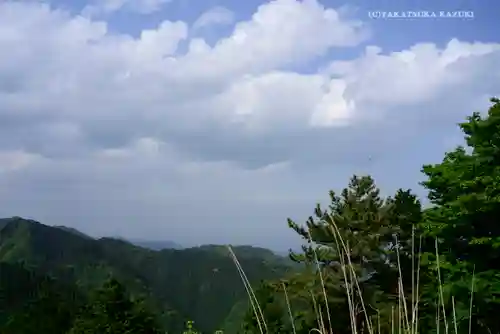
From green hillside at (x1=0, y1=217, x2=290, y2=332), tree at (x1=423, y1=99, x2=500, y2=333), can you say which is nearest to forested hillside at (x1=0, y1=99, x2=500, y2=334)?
tree at (x1=423, y1=99, x2=500, y2=333)

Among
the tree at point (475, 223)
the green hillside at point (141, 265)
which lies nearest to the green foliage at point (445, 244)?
the tree at point (475, 223)

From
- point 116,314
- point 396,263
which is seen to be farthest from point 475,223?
point 116,314

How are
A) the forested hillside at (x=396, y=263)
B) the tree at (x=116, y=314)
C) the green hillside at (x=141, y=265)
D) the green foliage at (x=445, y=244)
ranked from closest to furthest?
the forested hillside at (x=396, y=263) → the green foliage at (x=445, y=244) → the tree at (x=116, y=314) → the green hillside at (x=141, y=265)

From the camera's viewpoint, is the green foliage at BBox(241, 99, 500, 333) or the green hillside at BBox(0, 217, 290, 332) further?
the green hillside at BBox(0, 217, 290, 332)

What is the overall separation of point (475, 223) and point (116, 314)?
14862 millimetres

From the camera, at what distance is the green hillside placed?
103812 mm

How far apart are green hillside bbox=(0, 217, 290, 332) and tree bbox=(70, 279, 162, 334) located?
6924 centimetres

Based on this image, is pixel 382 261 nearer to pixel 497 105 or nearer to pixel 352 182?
pixel 352 182

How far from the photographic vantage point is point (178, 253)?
449 ft

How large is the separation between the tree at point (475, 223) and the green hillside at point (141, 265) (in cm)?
8258

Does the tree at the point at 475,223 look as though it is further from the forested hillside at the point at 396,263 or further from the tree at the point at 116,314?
the tree at the point at 116,314

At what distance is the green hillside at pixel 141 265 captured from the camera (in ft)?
341

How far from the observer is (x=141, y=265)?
4934 inches

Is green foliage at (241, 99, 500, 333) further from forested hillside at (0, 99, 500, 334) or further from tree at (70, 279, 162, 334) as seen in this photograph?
tree at (70, 279, 162, 334)
